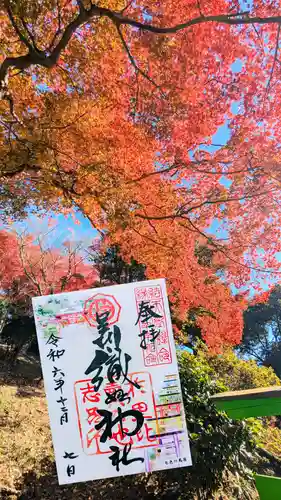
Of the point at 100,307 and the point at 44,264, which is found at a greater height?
the point at 44,264

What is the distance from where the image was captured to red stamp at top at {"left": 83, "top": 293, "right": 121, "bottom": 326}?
6.81 ft

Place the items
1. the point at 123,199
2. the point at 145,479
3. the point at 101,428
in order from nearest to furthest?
1. the point at 101,428
2. the point at 145,479
3. the point at 123,199

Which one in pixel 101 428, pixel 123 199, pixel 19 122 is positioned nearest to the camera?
pixel 101 428

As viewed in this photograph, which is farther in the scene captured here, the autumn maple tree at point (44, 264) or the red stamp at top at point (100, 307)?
the autumn maple tree at point (44, 264)

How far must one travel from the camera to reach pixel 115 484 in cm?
397

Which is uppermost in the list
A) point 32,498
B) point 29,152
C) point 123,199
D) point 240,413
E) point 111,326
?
point 29,152

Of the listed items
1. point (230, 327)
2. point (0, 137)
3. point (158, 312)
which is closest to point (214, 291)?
point (230, 327)

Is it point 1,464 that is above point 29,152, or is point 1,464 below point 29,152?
below

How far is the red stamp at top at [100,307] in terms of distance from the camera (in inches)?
81.7

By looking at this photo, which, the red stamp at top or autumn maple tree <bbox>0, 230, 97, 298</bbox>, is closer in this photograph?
the red stamp at top

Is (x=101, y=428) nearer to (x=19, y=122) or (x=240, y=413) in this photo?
(x=240, y=413)

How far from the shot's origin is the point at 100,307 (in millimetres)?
2078

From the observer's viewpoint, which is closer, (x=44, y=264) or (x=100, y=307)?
(x=100, y=307)

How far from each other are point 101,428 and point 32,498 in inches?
114
